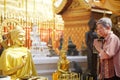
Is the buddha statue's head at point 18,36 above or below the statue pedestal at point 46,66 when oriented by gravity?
above

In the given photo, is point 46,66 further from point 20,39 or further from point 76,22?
point 76,22

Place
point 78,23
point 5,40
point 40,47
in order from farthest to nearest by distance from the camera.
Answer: point 78,23
point 40,47
point 5,40

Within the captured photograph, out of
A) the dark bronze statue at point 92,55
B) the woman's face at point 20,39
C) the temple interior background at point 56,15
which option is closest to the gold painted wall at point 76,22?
the temple interior background at point 56,15

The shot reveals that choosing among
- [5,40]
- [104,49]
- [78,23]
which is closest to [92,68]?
[104,49]

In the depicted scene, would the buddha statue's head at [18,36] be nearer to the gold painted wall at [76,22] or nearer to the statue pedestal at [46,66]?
the statue pedestal at [46,66]

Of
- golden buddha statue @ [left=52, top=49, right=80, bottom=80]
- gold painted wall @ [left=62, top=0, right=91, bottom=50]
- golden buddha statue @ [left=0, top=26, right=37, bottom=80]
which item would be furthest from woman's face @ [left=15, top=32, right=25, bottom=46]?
gold painted wall @ [left=62, top=0, right=91, bottom=50]

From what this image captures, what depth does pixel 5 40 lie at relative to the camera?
2.07 metres

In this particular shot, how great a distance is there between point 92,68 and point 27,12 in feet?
14.3

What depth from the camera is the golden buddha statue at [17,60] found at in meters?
1.84

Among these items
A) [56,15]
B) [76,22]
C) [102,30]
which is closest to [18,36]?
[102,30]

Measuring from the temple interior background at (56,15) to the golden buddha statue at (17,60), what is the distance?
4.45ft

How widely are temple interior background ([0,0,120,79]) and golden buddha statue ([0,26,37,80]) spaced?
4.45 feet

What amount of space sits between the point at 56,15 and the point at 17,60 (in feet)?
15.5

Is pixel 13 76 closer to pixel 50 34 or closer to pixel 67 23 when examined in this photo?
pixel 67 23
